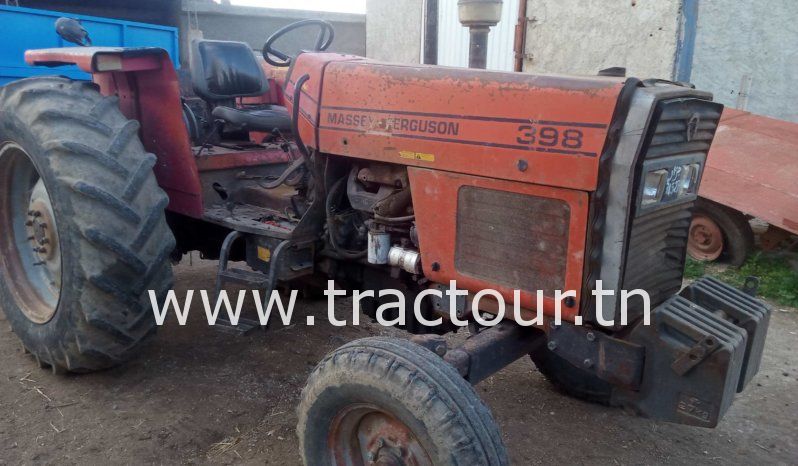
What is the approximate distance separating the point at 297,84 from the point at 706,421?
2.01 m

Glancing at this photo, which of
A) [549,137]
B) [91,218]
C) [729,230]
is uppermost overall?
[549,137]

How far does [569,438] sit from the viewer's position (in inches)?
118

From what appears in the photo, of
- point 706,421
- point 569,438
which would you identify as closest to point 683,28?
point 569,438

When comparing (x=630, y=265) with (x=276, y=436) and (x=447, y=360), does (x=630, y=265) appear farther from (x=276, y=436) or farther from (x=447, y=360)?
(x=276, y=436)

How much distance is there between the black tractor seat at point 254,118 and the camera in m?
3.82

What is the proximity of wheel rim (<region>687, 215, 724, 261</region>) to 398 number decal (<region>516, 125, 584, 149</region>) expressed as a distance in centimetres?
423

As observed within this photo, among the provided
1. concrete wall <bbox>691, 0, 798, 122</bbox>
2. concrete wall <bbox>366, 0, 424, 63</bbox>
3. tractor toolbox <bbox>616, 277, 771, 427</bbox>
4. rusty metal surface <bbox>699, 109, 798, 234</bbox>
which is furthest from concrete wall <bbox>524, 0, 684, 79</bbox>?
tractor toolbox <bbox>616, 277, 771, 427</bbox>

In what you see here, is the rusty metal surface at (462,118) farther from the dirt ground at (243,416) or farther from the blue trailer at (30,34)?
the blue trailer at (30,34)

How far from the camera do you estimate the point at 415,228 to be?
258cm

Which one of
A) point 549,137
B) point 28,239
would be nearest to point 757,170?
point 549,137

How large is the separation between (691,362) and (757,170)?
4036 mm

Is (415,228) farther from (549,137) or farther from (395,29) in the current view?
(395,29)

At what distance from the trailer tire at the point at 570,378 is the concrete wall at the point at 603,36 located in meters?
4.16

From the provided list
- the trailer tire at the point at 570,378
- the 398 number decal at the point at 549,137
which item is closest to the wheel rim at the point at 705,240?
the trailer tire at the point at 570,378
